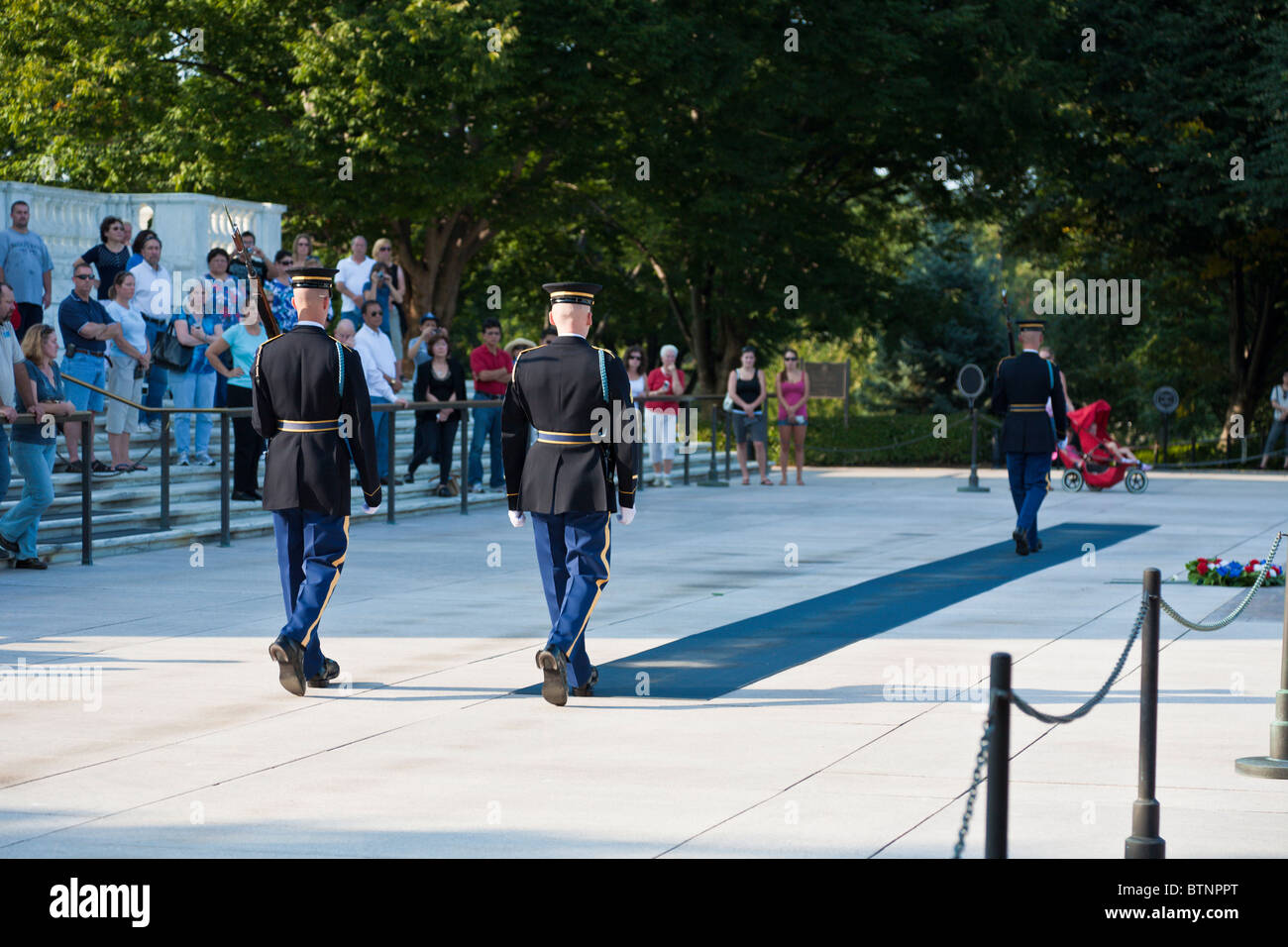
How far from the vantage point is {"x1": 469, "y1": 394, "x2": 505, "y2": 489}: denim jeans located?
1988 cm

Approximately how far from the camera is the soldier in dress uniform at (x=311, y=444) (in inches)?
345

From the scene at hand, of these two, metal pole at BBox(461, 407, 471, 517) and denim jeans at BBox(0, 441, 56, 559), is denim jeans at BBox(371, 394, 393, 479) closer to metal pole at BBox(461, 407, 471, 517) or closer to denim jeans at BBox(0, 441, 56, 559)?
metal pole at BBox(461, 407, 471, 517)

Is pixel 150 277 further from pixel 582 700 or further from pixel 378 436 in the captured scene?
pixel 582 700

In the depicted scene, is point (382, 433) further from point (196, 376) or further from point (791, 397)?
point (791, 397)

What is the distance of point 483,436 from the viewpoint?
791 inches

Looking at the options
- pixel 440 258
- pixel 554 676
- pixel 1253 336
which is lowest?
pixel 554 676

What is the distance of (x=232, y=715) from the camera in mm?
8133

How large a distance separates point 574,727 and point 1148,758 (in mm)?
2894

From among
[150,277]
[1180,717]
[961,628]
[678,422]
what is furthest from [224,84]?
[1180,717]

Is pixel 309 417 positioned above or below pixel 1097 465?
above

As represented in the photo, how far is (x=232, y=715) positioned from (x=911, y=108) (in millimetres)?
30539

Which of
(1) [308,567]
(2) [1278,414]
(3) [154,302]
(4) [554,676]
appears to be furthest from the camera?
(2) [1278,414]

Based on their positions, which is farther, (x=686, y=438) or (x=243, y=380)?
(x=686, y=438)

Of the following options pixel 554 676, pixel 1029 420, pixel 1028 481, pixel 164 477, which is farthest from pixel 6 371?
pixel 1028 481
